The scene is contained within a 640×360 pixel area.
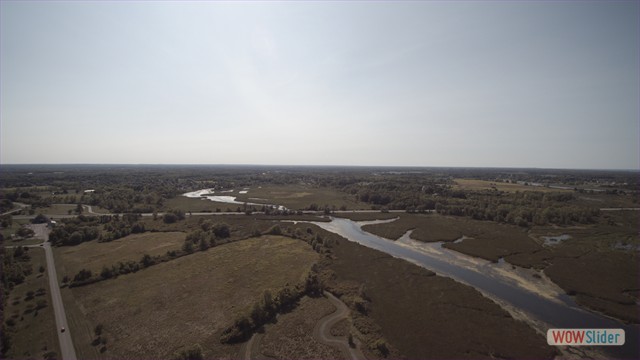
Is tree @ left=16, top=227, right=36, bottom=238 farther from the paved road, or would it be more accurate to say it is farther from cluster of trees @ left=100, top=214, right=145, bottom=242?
cluster of trees @ left=100, top=214, right=145, bottom=242

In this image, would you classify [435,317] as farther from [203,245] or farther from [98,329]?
[203,245]

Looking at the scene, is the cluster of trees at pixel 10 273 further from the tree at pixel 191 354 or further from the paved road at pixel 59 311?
the tree at pixel 191 354

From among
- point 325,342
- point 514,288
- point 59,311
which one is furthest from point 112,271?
point 514,288

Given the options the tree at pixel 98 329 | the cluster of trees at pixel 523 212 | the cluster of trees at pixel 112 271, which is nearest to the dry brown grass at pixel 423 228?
the cluster of trees at pixel 523 212

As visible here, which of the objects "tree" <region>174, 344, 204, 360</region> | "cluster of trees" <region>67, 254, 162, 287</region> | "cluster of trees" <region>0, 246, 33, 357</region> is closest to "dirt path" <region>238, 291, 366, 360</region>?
"tree" <region>174, 344, 204, 360</region>

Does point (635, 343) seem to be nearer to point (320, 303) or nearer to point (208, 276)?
point (320, 303)
